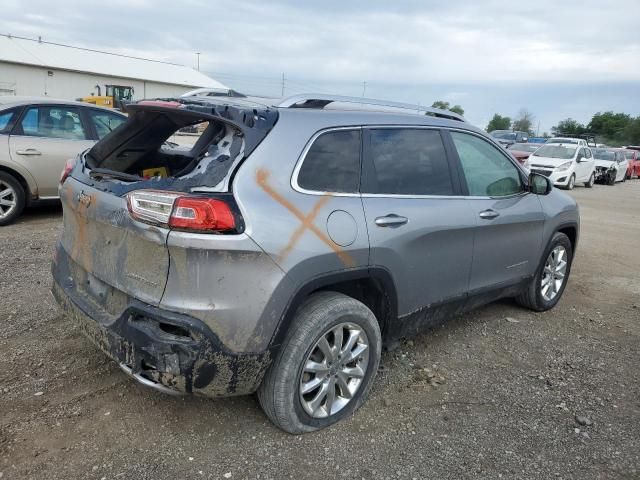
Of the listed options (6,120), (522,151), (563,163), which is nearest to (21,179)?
(6,120)

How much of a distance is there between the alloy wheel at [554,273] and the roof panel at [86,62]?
49955mm

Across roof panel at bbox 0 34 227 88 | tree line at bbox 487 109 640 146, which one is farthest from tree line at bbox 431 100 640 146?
roof panel at bbox 0 34 227 88

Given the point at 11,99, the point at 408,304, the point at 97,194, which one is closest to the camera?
the point at 97,194

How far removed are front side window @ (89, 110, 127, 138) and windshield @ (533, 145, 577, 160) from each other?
50.9 feet

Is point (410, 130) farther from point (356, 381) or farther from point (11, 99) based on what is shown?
point (11, 99)

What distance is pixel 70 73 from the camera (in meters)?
48.2

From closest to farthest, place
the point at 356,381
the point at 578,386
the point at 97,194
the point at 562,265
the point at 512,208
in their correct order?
the point at 97,194
the point at 356,381
the point at 578,386
the point at 512,208
the point at 562,265

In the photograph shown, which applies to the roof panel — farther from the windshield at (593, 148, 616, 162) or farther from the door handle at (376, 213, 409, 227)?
the door handle at (376, 213, 409, 227)

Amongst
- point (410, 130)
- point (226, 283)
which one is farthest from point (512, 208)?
point (226, 283)

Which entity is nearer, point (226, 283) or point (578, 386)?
point (226, 283)

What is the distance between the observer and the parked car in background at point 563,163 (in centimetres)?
1803

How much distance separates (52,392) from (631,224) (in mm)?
11488

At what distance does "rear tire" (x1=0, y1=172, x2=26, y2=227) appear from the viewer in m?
6.79

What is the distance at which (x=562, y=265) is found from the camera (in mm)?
5109
